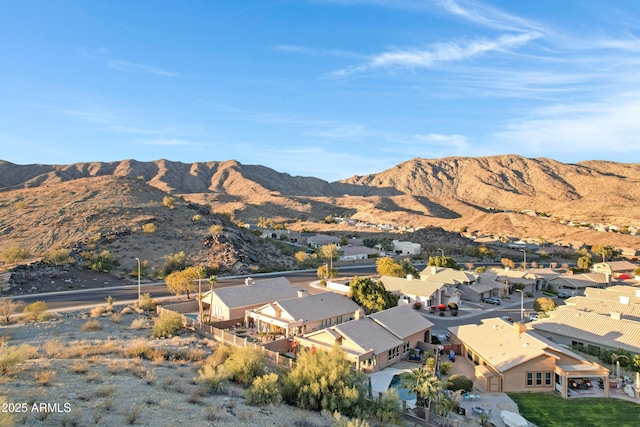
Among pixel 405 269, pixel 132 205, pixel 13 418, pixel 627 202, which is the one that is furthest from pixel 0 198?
pixel 627 202

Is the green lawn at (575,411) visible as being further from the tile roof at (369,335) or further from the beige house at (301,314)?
the beige house at (301,314)

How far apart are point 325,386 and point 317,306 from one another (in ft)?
62.3

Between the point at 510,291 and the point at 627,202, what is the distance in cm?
16442

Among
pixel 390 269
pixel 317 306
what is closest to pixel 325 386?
pixel 317 306

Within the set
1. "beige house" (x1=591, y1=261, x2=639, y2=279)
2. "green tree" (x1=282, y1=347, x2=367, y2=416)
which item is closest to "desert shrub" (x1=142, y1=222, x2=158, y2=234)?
"green tree" (x1=282, y1=347, x2=367, y2=416)

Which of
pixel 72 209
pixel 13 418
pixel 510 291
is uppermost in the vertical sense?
pixel 72 209

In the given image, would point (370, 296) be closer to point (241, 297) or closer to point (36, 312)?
point (241, 297)

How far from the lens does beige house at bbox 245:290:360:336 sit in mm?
35938

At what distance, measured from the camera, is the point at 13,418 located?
1231cm

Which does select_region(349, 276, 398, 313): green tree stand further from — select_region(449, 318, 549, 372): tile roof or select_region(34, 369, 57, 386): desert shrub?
select_region(34, 369, 57, 386): desert shrub

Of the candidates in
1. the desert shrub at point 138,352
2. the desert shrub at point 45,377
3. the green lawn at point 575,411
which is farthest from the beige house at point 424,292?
the desert shrub at point 45,377

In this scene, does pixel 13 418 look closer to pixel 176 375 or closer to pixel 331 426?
pixel 176 375

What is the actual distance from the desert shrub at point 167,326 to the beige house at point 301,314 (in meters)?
6.91

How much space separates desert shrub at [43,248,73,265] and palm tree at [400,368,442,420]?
191ft
